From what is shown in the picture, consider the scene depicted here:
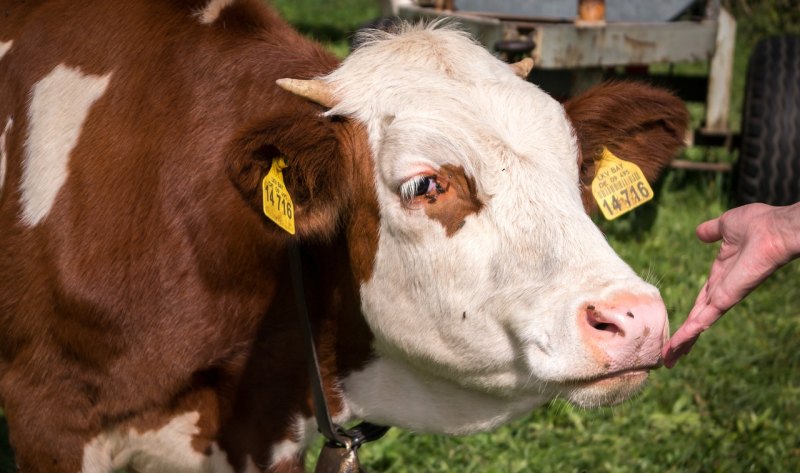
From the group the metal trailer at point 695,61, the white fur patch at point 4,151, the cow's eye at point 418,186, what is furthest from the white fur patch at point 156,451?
the metal trailer at point 695,61

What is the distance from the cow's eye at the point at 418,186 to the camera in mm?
2785

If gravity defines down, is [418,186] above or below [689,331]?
above

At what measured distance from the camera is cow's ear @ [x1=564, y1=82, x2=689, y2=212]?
3.30 m

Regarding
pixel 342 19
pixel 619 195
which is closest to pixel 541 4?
pixel 619 195

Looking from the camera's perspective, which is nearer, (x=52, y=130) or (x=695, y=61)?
(x=52, y=130)

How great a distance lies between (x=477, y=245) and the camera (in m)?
2.77

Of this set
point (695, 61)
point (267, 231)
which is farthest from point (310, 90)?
point (695, 61)

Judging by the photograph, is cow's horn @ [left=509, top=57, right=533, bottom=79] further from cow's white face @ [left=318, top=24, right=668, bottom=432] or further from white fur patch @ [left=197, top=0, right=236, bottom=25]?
white fur patch @ [left=197, top=0, right=236, bottom=25]

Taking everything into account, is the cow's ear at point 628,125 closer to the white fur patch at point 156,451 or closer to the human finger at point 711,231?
the human finger at point 711,231

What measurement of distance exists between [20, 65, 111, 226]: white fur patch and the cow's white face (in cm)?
80

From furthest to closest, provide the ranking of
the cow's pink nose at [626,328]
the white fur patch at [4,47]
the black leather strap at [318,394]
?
the white fur patch at [4,47] → the black leather strap at [318,394] → the cow's pink nose at [626,328]

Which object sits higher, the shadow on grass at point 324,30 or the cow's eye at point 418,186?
the cow's eye at point 418,186

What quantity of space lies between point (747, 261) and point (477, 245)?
0.69 m

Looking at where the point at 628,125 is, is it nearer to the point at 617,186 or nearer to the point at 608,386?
the point at 617,186
